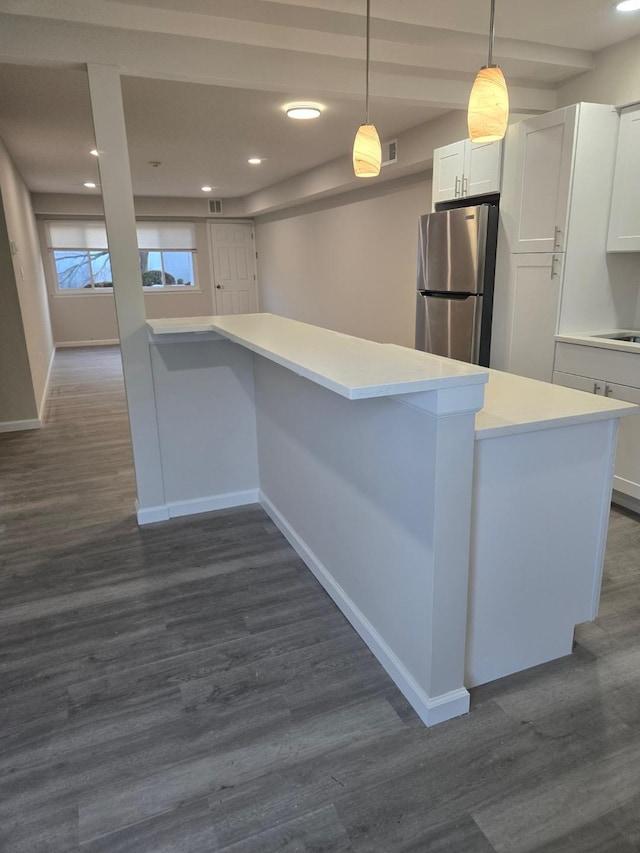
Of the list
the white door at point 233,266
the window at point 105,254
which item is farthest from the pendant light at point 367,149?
the white door at point 233,266

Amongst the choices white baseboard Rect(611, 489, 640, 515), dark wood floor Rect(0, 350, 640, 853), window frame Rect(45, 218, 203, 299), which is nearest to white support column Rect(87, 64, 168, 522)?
dark wood floor Rect(0, 350, 640, 853)

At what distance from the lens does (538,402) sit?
183cm

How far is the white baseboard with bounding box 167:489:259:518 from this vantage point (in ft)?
10.4

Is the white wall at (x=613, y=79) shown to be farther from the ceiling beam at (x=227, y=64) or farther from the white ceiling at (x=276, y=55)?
the ceiling beam at (x=227, y=64)

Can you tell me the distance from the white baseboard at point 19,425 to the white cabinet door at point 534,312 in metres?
3.96

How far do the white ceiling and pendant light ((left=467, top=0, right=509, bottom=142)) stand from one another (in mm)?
1011

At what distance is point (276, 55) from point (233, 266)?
7.31m

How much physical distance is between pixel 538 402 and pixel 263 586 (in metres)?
1.37

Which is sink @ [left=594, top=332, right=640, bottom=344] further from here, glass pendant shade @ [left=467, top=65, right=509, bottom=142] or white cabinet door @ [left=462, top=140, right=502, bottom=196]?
glass pendant shade @ [left=467, top=65, right=509, bottom=142]

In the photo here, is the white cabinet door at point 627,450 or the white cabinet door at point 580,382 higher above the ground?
the white cabinet door at point 580,382

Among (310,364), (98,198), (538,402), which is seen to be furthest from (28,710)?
(98,198)

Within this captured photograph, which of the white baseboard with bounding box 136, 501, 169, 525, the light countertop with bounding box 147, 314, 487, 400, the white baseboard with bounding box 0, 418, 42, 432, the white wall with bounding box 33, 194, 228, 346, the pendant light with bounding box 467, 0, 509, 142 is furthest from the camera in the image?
the white wall with bounding box 33, 194, 228, 346

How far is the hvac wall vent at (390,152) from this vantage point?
197 inches

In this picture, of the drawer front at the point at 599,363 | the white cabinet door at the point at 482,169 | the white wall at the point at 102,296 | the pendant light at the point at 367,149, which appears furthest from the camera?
the white wall at the point at 102,296
